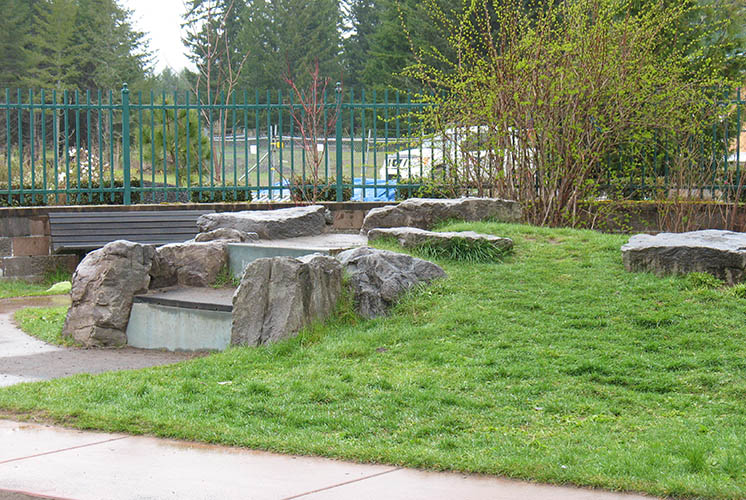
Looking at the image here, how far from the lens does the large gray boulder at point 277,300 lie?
290 inches

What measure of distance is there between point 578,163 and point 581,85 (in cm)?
105

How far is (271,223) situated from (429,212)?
200cm

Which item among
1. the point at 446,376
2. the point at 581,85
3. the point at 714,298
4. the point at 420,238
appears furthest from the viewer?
the point at 581,85

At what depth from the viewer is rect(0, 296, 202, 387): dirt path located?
714cm

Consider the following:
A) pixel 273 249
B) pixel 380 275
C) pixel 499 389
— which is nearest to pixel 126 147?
pixel 273 249

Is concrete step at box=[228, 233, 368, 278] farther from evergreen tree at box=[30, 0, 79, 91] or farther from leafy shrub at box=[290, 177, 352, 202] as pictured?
evergreen tree at box=[30, 0, 79, 91]

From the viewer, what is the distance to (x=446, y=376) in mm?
6156

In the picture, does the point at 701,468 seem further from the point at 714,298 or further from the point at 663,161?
the point at 663,161

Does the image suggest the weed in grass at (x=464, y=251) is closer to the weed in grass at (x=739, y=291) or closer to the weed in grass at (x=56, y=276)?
the weed in grass at (x=739, y=291)

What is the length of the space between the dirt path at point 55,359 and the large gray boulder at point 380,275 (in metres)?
1.70

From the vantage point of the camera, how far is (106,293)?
863 centimetres

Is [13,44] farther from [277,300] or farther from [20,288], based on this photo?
[277,300]

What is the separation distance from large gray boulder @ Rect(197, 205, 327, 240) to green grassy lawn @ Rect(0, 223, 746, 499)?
9.72 ft

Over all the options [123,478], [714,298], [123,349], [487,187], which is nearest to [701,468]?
[123,478]
